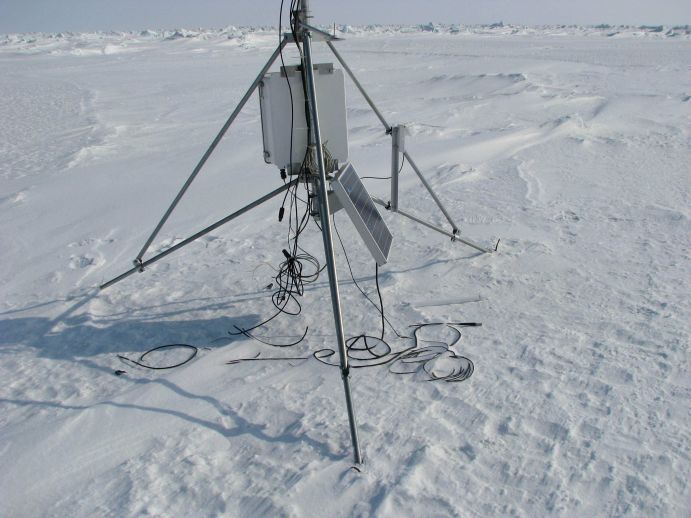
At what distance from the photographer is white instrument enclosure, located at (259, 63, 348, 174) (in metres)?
3.01

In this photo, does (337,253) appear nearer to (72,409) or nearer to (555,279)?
(555,279)

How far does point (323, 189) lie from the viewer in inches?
99.2

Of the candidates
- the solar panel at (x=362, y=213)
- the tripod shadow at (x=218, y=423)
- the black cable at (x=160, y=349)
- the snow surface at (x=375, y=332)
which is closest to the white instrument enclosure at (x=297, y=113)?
the solar panel at (x=362, y=213)

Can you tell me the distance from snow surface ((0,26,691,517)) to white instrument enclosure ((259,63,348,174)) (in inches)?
39.0

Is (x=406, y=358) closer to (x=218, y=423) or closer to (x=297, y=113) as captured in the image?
(x=218, y=423)

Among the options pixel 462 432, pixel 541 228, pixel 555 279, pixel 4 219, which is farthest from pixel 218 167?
pixel 462 432

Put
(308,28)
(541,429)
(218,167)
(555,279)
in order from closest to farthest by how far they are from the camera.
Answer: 1. (541,429)
2. (308,28)
3. (555,279)
4. (218,167)

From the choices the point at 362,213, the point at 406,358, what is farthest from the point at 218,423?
the point at 362,213

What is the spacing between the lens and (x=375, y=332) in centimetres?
324

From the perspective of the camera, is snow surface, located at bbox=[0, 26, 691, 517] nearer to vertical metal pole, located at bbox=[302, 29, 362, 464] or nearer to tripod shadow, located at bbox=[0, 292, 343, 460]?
tripod shadow, located at bbox=[0, 292, 343, 460]

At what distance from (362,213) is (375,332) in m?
0.71

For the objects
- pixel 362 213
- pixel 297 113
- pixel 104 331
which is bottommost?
pixel 104 331

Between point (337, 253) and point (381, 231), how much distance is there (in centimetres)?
121

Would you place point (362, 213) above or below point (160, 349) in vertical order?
above
